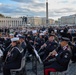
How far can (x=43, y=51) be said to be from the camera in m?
9.91

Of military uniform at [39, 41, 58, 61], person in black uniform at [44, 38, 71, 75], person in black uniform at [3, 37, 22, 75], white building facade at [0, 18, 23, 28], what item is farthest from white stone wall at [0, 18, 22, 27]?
person in black uniform at [44, 38, 71, 75]

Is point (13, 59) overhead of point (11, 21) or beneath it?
overhead

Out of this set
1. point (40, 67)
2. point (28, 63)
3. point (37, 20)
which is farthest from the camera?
point (37, 20)

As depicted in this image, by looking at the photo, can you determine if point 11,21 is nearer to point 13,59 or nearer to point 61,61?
point 13,59

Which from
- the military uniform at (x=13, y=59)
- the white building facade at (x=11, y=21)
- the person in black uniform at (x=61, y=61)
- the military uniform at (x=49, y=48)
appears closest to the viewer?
the person in black uniform at (x=61, y=61)

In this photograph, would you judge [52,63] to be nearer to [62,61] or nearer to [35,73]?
[62,61]

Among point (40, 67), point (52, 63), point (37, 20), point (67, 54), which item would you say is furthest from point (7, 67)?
point (37, 20)

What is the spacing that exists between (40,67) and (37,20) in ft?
461

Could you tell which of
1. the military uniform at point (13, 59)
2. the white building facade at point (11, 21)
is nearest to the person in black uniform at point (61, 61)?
the military uniform at point (13, 59)

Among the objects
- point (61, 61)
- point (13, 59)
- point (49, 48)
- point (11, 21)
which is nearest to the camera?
point (61, 61)

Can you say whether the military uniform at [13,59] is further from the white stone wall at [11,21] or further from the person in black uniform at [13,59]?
the white stone wall at [11,21]

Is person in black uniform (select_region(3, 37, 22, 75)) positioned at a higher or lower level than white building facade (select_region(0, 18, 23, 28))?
higher

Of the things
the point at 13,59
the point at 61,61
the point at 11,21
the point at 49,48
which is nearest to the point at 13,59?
the point at 13,59

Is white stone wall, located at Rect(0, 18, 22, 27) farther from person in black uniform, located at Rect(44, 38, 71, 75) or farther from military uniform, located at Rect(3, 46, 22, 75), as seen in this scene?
person in black uniform, located at Rect(44, 38, 71, 75)
